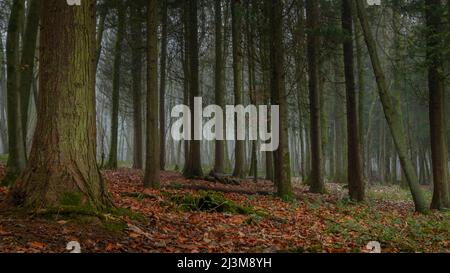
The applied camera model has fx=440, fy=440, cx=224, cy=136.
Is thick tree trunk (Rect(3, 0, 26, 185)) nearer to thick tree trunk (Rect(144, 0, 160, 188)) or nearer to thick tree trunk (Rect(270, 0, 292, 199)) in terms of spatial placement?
thick tree trunk (Rect(144, 0, 160, 188))

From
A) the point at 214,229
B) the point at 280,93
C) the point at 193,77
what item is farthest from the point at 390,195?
the point at 214,229

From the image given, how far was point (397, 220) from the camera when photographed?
10.3 m

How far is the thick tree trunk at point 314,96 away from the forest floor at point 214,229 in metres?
4.01

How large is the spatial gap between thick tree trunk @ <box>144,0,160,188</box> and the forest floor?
1.16 meters

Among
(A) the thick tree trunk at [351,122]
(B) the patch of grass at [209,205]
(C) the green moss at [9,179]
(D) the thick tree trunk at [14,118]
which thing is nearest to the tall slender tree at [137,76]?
(D) the thick tree trunk at [14,118]

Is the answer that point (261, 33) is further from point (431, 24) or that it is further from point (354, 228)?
point (354, 228)

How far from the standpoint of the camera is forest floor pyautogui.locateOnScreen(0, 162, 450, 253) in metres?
5.22

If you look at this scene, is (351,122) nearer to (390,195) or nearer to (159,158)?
(159,158)

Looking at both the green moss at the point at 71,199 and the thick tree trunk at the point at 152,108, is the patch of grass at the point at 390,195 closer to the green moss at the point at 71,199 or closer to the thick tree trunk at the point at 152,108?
the thick tree trunk at the point at 152,108

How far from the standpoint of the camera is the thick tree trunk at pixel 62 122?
19.1 ft

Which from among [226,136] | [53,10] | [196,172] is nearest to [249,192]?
[196,172]

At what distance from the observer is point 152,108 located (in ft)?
35.8

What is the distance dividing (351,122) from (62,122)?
1004cm
